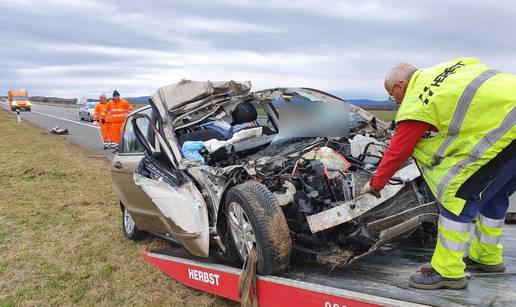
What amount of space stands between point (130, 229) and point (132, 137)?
1.16 metres

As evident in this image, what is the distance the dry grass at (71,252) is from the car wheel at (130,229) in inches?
3.5

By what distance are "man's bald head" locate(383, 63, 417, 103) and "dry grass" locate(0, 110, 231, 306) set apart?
7.29 ft

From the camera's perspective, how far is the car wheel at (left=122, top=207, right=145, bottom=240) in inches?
238

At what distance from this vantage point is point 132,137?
5875 mm

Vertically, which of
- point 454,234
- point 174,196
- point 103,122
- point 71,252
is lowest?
point 103,122

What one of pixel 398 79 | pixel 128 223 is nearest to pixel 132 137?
pixel 128 223

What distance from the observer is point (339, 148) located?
176 inches

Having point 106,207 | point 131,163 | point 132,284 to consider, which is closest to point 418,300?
point 132,284

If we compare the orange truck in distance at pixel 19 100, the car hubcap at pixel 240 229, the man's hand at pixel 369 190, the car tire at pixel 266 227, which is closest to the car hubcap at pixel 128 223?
the car hubcap at pixel 240 229

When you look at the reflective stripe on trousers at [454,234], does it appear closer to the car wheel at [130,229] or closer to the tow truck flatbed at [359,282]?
the tow truck flatbed at [359,282]

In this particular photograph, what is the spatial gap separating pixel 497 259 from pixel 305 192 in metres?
1.41

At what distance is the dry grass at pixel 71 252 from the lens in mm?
4512

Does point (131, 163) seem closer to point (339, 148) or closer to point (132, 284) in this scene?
point (132, 284)

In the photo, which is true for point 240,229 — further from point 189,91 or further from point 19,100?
point 19,100
